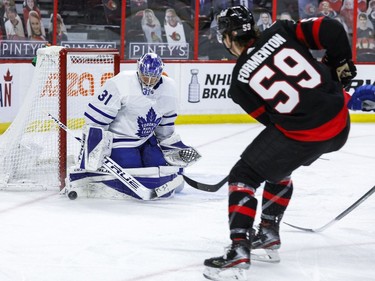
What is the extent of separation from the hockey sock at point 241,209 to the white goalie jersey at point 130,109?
5.16 ft

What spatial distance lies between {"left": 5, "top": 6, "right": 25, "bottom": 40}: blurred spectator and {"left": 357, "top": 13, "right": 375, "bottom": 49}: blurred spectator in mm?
3627

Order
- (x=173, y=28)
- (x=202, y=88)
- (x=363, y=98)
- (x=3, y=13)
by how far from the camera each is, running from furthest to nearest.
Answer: (x=173, y=28) < (x=202, y=88) < (x=3, y=13) < (x=363, y=98)

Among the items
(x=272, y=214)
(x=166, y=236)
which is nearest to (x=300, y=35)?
(x=272, y=214)

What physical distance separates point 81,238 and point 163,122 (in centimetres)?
119

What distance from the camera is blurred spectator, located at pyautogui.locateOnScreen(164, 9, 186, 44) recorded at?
8.71 meters

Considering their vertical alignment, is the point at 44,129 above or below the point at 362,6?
below

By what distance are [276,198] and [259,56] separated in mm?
623

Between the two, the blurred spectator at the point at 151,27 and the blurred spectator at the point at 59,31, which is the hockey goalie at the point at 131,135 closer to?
the blurred spectator at the point at 59,31

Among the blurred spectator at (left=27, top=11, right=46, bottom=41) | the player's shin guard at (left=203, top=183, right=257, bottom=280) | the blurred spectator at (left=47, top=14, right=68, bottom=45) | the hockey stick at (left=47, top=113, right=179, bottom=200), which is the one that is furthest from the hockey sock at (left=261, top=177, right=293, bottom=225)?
the blurred spectator at (left=47, top=14, right=68, bottom=45)

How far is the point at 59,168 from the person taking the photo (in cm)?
457

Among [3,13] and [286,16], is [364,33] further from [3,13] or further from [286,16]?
[3,13]

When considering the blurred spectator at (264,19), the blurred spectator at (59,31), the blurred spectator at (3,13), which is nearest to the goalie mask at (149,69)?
the blurred spectator at (3,13)

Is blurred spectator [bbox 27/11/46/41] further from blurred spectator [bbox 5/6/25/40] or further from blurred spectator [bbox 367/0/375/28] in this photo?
blurred spectator [bbox 367/0/375/28]

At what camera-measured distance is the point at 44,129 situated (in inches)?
188
